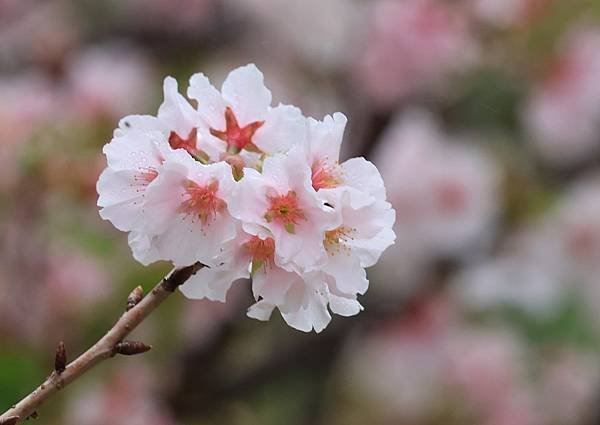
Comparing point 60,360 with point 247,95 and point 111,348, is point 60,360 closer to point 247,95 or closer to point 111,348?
point 111,348

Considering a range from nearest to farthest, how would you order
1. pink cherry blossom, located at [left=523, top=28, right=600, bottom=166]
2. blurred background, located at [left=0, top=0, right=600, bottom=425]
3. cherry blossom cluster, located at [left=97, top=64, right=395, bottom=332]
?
1. cherry blossom cluster, located at [left=97, top=64, right=395, bottom=332]
2. blurred background, located at [left=0, top=0, right=600, bottom=425]
3. pink cherry blossom, located at [left=523, top=28, right=600, bottom=166]

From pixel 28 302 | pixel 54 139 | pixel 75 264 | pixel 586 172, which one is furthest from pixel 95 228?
pixel 586 172

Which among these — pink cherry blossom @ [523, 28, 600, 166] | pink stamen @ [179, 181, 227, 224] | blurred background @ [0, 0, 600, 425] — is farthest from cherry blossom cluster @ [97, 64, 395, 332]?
pink cherry blossom @ [523, 28, 600, 166]

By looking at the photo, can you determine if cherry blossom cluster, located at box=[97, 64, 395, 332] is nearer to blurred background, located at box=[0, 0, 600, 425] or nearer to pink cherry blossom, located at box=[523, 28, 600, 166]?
blurred background, located at box=[0, 0, 600, 425]

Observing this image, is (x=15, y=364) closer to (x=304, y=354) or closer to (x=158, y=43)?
(x=304, y=354)

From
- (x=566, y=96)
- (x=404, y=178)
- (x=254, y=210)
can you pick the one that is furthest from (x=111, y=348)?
(x=566, y=96)

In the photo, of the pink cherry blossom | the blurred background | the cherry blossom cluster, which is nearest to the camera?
the cherry blossom cluster

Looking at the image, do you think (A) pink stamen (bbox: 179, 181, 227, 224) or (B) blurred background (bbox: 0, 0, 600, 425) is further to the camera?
(B) blurred background (bbox: 0, 0, 600, 425)
